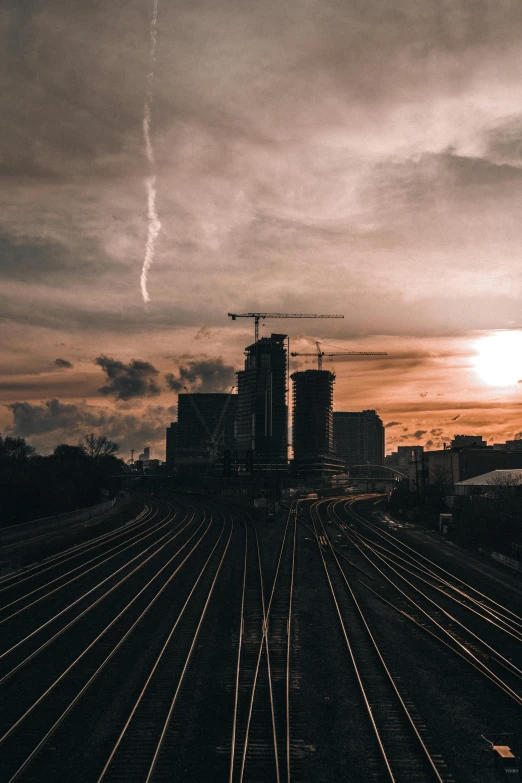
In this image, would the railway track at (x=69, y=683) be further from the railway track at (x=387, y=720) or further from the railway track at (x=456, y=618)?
the railway track at (x=456, y=618)

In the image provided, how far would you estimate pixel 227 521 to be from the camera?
287 ft

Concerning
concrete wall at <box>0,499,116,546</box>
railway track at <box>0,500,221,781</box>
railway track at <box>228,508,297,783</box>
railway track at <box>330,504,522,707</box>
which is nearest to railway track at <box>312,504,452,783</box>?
railway track at <box>228,508,297,783</box>

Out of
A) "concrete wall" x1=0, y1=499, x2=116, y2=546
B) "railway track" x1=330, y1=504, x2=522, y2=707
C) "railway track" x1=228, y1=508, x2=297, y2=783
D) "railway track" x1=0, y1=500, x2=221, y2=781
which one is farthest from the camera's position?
"concrete wall" x1=0, y1=499, x2=116, y2=546

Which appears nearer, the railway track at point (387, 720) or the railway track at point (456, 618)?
the railway track at point (387, 720)

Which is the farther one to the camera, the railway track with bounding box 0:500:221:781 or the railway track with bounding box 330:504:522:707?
the railway track with bounding box 330:504:522:707

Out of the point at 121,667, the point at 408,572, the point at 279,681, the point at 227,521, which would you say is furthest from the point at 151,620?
the point at 227,521

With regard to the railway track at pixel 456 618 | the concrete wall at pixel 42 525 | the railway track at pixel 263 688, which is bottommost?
the railway track at pixel 456 618

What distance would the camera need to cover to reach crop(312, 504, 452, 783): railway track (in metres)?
15.7

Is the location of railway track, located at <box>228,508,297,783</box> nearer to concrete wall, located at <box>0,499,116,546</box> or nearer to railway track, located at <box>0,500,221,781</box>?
railway track, located at <box>0,500,221,781</box>

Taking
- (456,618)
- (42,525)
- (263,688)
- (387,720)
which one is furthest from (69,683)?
(42,525)

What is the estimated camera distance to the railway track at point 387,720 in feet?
51.6

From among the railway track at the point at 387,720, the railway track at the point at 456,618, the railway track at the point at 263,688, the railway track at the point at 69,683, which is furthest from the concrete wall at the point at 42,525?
the railway track at the point at 387,720

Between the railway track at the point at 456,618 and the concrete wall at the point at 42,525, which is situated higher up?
the concrete wall at the point at 42,525

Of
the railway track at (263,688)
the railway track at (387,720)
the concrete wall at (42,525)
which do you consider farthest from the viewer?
the concrete wall at (42,525)
